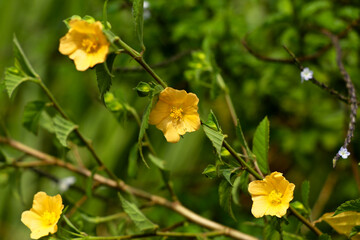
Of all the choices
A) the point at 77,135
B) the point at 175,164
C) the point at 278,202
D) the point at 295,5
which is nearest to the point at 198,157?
the point at 175,164

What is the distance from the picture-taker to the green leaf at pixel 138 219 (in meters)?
0.54

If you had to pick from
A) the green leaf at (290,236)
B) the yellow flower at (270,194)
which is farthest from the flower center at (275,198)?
the green leaf at (290,236)

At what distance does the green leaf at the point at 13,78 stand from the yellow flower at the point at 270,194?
0.30m

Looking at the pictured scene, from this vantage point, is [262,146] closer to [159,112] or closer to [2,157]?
[159,112]

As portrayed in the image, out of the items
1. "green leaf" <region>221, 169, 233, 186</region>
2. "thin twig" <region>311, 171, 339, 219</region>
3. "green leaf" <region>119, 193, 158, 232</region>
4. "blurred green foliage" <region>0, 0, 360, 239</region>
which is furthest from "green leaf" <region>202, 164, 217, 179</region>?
"thin twig" <region>311, 171, 339, 219</region>

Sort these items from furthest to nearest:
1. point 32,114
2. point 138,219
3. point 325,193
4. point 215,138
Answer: point 325,193 → point 32,114 → point 138,219 → point 215,138

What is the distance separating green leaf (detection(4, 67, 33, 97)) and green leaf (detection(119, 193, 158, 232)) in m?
Answer: 0.19

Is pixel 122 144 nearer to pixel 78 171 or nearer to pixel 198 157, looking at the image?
pixel 198 157

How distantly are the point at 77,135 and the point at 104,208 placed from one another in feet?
2.04

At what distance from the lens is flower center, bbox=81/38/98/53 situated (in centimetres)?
43

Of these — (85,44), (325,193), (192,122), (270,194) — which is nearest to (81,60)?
(85,44)

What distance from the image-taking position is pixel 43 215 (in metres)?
0.51

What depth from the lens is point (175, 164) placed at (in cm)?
124

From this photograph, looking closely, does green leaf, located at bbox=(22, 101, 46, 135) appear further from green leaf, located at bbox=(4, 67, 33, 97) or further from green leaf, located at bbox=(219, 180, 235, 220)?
green leaf, located at bbox=(219, 180, 235, 220)
